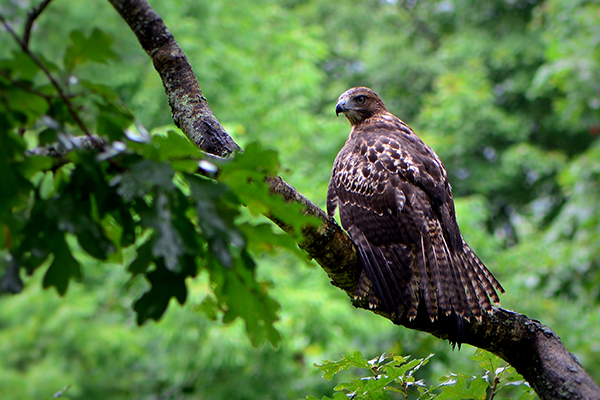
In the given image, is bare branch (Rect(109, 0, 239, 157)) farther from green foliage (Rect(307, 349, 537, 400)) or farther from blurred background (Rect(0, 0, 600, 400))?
blurred background (Rect(0, 0, 600, 400))

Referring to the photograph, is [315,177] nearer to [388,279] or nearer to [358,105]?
[358,105]

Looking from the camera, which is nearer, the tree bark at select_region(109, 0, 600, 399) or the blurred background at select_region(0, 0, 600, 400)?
the tree bark at select_region(109, 0, 600, 399)

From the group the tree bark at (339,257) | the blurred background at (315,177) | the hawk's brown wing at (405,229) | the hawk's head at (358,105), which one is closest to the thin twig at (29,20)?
the tree bark at (339,257)

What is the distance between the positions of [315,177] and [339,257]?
21.0ft

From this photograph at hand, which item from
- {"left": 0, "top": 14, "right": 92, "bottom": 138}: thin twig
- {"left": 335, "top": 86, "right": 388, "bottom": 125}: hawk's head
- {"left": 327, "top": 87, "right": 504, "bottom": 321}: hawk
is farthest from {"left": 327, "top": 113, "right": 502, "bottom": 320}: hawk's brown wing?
{"left": 0, "top": 14, "right": 92, "bottom": 138}: thin twig

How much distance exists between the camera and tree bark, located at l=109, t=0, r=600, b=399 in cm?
201

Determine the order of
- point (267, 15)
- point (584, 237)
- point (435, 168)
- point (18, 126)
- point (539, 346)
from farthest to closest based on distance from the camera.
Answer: point (267, 15), point (584, 237), point (435, 168), point (539, 346), point (18, 126)

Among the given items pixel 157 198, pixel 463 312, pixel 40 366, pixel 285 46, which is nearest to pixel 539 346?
pixel 463 312

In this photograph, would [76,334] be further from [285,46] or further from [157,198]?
[157,198]

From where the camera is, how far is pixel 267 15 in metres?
11.2

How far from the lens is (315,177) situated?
8.60 m

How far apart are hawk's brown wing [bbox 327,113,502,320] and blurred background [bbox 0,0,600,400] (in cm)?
281

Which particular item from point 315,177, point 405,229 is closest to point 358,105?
point 405,229

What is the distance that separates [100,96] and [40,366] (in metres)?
10.0
